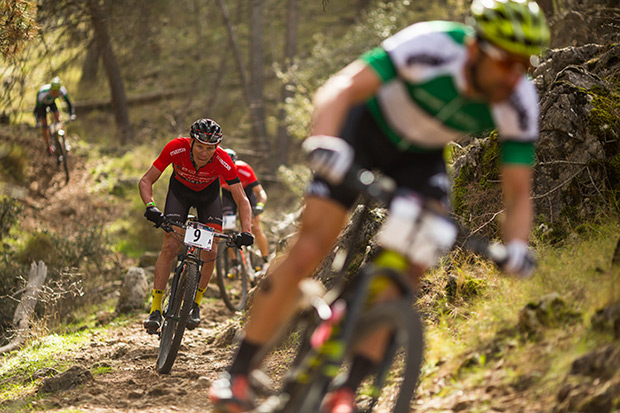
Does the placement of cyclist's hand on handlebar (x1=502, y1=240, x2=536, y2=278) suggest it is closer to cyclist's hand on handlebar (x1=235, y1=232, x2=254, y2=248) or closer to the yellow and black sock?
cyclist's hand on handlebar (x1=235, y1=232, x2=254, y2=248)

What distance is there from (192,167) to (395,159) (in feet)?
11.7

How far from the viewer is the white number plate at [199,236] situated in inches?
230

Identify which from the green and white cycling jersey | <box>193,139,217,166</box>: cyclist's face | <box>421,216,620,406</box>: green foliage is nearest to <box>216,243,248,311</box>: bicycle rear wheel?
<box>193,139,217,166</box>: cyclist's face

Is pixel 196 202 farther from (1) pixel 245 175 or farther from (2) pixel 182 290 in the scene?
(1) pixel 245 175

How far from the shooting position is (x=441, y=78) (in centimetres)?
284

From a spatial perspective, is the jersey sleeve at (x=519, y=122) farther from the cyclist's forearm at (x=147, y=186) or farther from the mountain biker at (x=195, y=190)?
the cyclist's forearm at (x=147, y=186)

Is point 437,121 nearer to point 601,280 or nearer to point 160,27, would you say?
point 601,280

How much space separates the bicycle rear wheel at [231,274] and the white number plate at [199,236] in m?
3.03

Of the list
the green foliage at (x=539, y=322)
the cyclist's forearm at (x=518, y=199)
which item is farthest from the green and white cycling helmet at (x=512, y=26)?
the green foliage at (x=539, y=322)

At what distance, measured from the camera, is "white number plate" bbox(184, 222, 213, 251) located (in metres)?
5.84

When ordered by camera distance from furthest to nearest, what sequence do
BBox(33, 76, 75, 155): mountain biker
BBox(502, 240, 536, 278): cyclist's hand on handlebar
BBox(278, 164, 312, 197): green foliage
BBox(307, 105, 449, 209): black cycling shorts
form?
BBox(278, 164, 312, 197): green foliage, BBox(33, 76, 75, 155): mountain biker, BBox(307, 105, 449, 209): black cycling shorts, BBox(502, 240, 536, 278): cyclist's hand on handlebar

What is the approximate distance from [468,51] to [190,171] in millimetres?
4072

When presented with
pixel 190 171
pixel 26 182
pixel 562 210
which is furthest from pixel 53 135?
pixel 562 210

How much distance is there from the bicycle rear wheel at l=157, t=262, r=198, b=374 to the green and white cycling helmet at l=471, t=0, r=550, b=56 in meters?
3.83
